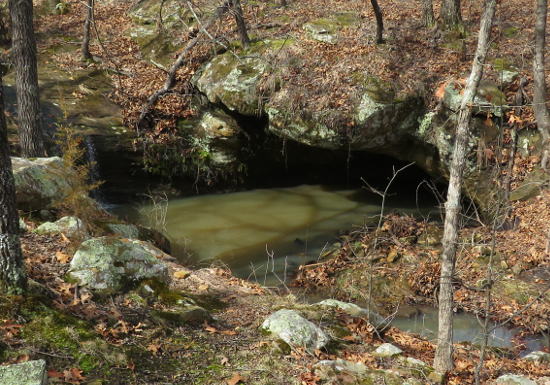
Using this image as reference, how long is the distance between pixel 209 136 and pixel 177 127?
940 mm

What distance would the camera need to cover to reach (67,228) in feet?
21.9

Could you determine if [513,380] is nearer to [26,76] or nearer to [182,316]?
[182,316]

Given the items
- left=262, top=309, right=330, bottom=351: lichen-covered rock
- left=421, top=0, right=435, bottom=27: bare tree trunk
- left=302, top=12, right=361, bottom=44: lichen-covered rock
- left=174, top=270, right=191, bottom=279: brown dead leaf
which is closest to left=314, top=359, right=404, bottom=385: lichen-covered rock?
left=262, top=309, right=330, bottom=351: lichen-covered rock

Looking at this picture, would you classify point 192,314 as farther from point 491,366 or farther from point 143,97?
point 143,97

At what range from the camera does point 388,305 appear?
9227mm

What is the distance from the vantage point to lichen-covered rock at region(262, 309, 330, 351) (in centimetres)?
508

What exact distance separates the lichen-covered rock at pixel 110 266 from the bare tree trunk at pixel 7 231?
34.7 inches

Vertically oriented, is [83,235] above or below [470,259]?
above

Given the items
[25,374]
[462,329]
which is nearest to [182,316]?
[25,374]

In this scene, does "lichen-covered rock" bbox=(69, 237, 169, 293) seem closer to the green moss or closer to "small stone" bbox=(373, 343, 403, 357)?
"small stone" bbox=(373, 343, 403, 357)

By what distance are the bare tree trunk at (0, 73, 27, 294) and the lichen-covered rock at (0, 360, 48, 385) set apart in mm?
1222

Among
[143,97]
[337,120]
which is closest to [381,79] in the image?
[337,120]

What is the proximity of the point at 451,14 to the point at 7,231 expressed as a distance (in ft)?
41.7

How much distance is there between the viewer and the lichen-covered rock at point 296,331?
5.08 meters
